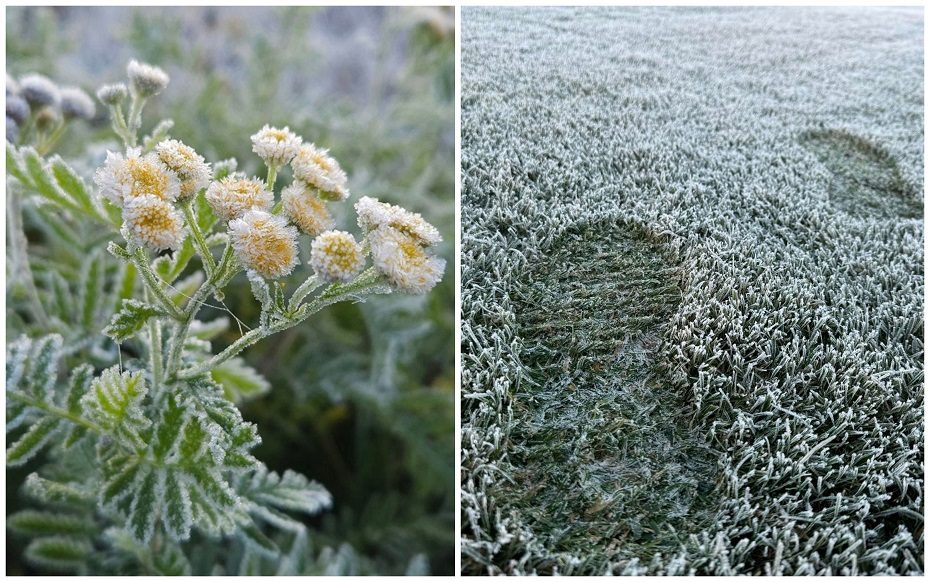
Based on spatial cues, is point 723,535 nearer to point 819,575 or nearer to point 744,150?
point 819,575

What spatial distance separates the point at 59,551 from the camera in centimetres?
89

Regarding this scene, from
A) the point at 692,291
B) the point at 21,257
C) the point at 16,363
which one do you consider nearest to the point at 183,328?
the point at 16,363

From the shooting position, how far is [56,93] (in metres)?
0.89

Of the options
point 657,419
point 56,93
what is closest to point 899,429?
point 657,419

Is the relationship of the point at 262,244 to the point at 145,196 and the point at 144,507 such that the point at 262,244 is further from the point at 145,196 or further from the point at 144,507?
the point at 144,507

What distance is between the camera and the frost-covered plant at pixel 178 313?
635 millimetres

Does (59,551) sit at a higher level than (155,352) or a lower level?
lower

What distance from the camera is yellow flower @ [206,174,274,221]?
0.65 m

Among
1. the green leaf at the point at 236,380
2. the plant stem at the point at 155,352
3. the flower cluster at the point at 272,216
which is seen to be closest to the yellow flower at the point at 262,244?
the flower cluster at the point at 272,216

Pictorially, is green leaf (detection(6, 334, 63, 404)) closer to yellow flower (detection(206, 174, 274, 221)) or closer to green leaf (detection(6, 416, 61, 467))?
green leaf (detection(6, 416, 61, 467))

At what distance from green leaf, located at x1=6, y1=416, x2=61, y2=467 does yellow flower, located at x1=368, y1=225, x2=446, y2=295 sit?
39 cm

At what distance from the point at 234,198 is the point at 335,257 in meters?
0.11

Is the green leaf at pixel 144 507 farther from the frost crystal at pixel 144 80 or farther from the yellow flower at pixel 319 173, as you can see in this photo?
the frost crystal at pixel 144 80

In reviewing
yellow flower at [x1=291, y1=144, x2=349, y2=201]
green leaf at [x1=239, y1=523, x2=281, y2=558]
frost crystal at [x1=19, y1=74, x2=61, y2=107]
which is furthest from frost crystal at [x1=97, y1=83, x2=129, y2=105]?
green leaf at [x1=239, y1=523, x2=281, y2=558]
